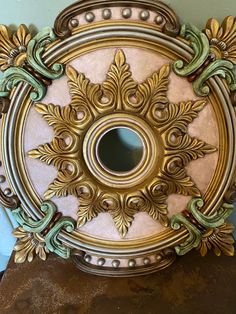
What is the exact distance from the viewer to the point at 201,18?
68cm

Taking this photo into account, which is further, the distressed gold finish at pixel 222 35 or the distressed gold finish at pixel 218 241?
the distressed gold finish at pixel 218 241

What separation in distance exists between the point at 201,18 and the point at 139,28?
12 centimetres

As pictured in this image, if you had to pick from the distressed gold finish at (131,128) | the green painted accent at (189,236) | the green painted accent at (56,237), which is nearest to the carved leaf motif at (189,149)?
the distressed gold finish at (131,128)

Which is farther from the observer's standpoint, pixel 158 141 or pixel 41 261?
pixel 41 261

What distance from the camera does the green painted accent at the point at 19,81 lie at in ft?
2.19

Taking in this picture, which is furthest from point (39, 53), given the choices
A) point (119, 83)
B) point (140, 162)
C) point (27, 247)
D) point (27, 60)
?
point (27, 247)

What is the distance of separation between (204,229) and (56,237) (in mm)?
292

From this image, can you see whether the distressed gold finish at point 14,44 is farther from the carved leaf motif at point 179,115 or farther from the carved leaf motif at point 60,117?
the carved leaf motif at point 179,115

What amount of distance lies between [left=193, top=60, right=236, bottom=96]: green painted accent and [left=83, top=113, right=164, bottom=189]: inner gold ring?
11cm

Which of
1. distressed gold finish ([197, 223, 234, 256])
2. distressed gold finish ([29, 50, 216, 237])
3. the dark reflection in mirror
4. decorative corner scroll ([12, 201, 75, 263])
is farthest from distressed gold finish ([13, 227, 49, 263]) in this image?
distressed gold finish ([197, 223, 234, 256])

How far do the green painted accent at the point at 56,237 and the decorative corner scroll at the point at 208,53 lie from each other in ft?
1.14

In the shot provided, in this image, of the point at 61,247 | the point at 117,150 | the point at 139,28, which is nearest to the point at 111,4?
the point at 139,28

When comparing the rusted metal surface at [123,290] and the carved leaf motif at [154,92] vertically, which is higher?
the carved leaf motif at [154,92]

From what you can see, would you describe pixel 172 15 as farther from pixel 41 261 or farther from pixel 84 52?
pixel 41 261
